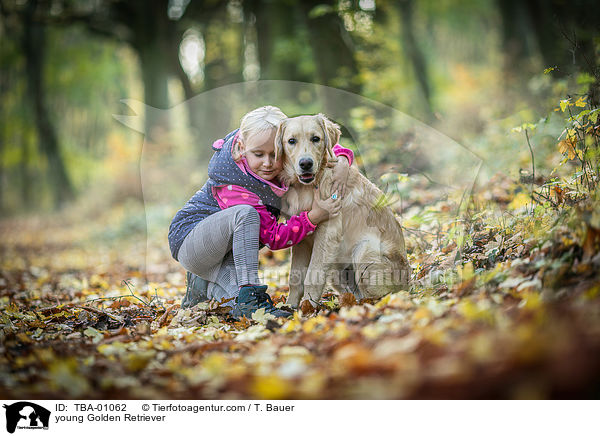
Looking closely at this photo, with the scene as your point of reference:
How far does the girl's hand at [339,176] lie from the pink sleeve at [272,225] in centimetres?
35

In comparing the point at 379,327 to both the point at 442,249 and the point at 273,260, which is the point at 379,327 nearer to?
the point at 442,249

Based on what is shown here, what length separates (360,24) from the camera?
7551 millimetres

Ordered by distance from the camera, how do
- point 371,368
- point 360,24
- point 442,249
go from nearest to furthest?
point 371,368 < point 442,249 < point 360,24

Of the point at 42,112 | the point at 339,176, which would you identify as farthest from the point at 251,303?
the point at 42,112

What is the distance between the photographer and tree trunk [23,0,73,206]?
1720 cm

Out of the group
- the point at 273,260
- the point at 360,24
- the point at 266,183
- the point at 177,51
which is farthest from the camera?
the point at 177,51

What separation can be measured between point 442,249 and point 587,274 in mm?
1688

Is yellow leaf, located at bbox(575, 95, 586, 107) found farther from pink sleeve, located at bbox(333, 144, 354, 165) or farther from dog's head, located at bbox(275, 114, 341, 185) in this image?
dog's head, located at bbox(275, 114, 341, 185)

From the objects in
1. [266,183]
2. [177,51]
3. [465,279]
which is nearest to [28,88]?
[177,51]

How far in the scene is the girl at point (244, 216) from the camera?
364 centimetres

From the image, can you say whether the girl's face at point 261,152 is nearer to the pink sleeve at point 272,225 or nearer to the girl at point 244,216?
the girl at point 244,216
